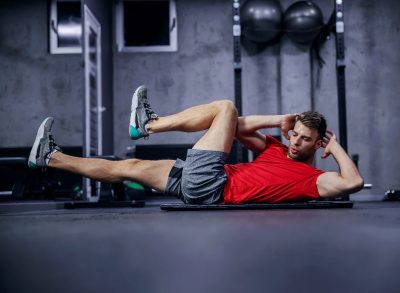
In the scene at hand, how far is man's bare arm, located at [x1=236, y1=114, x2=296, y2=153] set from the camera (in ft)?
8.30

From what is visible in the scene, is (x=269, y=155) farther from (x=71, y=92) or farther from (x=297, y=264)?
(x=71, y=92)

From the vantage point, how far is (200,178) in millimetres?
2383

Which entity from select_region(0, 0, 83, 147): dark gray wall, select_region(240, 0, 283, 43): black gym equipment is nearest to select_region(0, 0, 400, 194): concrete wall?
select_region(0, 0, 83, 147): dark gray wall

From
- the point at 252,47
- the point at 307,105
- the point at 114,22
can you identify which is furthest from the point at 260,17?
the point at 114,22

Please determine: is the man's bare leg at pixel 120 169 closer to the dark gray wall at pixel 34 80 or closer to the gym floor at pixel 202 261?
the gym floor at pixel 202 261

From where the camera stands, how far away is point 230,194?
2.47m

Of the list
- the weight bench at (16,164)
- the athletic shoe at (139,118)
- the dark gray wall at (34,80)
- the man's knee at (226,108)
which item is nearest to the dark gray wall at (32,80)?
the dark gray wall at (34,80)

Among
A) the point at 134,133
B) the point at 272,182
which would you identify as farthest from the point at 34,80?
the point at 272,182

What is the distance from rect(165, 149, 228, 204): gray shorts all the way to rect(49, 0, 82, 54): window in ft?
14.0

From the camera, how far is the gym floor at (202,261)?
3.30 feet

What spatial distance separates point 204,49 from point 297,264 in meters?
5.52

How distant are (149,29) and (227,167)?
4.31 meters

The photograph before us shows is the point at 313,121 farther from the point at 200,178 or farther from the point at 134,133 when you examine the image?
the point at 134,133

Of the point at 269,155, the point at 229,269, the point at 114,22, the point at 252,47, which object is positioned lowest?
the point at 229,269
